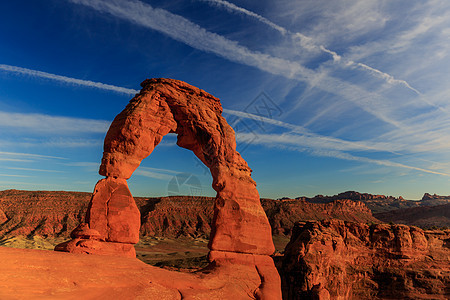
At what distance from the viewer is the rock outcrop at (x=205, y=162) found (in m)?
11.8

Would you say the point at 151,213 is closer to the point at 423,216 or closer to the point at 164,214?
the point at 164,214

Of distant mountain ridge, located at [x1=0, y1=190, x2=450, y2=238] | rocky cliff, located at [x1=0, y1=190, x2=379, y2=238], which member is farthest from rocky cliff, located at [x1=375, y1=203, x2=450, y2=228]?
rocky cliff, located at [x1=0, y1=190, x2=379, y2=238]

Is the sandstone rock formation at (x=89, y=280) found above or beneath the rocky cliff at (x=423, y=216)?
beneath

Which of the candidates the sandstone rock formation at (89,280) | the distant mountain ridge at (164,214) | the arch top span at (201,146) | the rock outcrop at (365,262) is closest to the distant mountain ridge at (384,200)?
the distant mountain ridge at (164,214)

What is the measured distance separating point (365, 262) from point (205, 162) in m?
17.6

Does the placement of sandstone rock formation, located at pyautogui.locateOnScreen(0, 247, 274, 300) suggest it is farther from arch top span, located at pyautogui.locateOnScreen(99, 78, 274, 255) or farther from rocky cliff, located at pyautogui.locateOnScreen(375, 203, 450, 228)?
rocky cliff, located at pyautogui.locateOnScreen(375, 203, 450, 228)

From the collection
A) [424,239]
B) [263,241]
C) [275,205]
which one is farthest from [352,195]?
[263,241]

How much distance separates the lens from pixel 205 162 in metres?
14.4

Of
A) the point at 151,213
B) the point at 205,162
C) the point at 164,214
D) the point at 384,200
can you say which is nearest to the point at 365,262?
the point at 205,162

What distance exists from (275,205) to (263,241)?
75.3 meters

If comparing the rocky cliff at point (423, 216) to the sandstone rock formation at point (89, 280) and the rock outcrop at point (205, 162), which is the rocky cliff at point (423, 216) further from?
the sandstone rock formation at point (89, 280)

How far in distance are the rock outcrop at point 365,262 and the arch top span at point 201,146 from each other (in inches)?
319

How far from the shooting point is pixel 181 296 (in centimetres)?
759

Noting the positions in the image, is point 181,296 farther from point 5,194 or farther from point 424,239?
point 5,194
